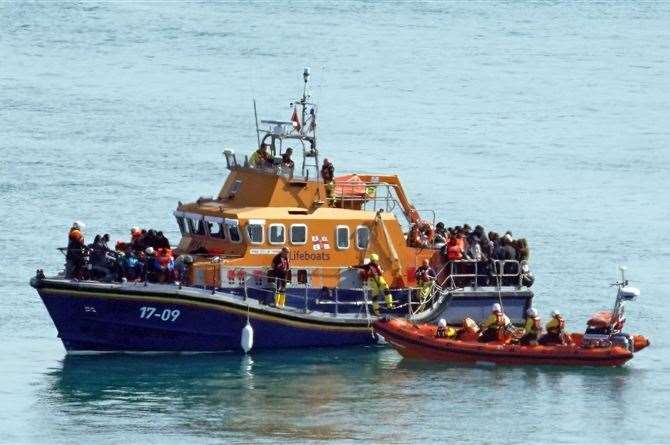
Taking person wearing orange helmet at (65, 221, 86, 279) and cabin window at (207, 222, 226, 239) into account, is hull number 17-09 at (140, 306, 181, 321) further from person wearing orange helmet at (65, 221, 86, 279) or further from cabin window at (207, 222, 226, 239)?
cabin window at (207, 222, 226, 239)

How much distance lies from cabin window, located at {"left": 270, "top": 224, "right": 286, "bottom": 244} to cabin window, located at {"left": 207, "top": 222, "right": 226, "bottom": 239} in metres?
1.09

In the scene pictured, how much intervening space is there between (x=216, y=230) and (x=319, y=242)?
2291 mm

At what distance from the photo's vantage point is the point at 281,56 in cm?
8275

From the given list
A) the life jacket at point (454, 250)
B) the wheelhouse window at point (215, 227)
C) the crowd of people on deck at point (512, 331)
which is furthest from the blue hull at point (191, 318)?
the wheelhouse window at point (215, 227)

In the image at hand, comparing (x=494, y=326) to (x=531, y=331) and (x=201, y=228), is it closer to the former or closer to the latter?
(x=531, y=331)

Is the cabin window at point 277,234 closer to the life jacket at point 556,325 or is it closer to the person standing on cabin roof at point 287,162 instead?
the person standing on cabin roof at point 287,162

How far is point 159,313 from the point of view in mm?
37281

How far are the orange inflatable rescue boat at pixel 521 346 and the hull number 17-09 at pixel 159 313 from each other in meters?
4.36

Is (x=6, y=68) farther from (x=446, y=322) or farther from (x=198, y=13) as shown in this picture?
(x=446, y=322)

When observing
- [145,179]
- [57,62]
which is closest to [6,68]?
[57,62]

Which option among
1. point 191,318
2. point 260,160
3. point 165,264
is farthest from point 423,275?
point 165,264

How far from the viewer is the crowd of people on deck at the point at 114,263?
122 ft

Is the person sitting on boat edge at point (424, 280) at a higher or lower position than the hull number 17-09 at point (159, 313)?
higher

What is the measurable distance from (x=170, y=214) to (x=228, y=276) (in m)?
16.4
